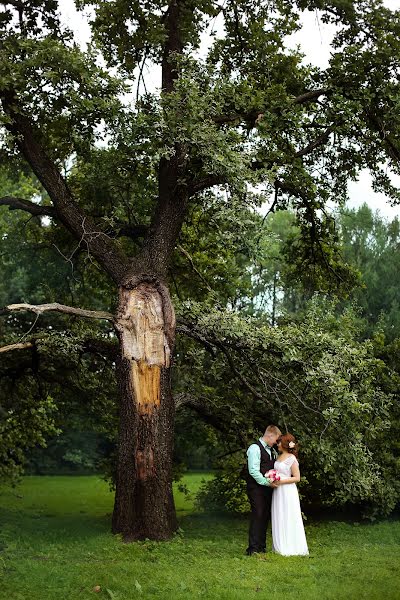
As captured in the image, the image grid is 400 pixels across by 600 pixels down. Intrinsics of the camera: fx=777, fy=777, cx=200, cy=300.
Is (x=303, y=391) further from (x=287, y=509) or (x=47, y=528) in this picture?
(x=47, y=528)

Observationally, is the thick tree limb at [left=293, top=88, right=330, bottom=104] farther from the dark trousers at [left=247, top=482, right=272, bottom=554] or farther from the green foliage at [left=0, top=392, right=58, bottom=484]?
the green foliage at [left=0, top=392, right=58, bottom=484]

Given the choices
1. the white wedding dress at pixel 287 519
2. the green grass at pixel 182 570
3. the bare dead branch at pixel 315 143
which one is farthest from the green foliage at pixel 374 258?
the white wedding dress at pixel 287 519

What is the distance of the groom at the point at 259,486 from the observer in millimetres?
11938

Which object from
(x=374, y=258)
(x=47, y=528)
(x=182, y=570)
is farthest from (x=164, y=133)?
(x=374, y=258)

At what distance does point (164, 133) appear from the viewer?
1339 cm

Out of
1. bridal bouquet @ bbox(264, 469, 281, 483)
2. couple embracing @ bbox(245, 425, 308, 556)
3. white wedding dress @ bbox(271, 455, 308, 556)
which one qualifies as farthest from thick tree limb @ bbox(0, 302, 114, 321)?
white wedding dress @ bbox(271, 455, 308, 556)

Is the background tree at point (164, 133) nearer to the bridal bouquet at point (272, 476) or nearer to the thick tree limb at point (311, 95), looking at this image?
the thick tree limb at point (311, 95)

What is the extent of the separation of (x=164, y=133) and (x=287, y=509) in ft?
21.5

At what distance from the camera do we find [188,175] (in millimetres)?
14305

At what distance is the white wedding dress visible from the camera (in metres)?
11.9

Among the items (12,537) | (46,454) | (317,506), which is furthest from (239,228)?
(46,454)

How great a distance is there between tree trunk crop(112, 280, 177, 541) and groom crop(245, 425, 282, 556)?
68.3 inches

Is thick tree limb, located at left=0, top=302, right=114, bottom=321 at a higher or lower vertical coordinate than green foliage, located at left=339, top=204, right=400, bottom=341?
lower

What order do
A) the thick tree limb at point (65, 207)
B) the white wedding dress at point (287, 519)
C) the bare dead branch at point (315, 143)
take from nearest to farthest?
1. the white wedding dress at point (287, 519)
2. the thick tree limb at point (65, 207)
3. the bare dead branch at point (315, 143)
